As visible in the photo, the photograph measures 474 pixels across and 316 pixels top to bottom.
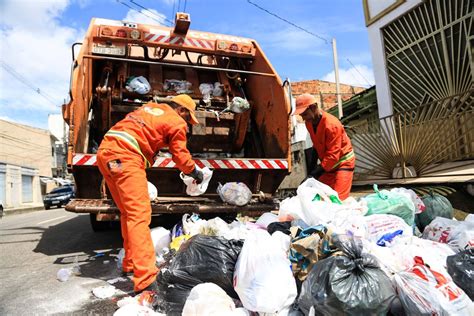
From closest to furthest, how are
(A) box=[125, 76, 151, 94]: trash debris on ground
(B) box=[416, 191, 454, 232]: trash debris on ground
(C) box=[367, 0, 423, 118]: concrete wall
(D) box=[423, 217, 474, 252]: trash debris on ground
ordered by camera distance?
(D) box=[423, 217, 474, 252]: trash debris on ground → (B) box=[416, 191, 454, 232]: trash debris on ground → (A) box=[125, 76, 151, 94]: trash debris on ground → (C) box=[367, 0, 423, 118]: concrete wall

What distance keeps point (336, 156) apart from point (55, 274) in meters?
2.46

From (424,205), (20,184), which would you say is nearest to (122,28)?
(424,205)

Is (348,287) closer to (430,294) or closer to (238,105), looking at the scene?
(430,294)

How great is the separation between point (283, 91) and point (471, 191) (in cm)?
228

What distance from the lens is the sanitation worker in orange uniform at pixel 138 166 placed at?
2311 millimetres

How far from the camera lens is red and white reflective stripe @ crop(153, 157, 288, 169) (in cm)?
350

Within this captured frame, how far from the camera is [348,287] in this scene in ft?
4.92

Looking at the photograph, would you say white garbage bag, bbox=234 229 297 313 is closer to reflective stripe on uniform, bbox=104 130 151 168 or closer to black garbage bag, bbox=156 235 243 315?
black garbage bag, bbox=156 235 243 315

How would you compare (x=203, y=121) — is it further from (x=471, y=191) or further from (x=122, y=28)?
(x=471, y=191)

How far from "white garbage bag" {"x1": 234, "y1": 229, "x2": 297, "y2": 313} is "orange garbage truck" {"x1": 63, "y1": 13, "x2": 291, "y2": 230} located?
153cm

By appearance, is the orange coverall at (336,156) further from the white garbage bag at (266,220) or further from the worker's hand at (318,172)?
the white garbage bag at (266,220)

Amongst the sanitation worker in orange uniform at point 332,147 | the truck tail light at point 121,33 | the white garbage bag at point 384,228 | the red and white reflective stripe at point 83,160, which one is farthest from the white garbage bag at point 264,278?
the truck tail light at point 121,33

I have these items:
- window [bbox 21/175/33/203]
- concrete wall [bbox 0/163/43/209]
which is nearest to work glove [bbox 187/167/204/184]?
concrete wall [bbox 0/163/43/209]

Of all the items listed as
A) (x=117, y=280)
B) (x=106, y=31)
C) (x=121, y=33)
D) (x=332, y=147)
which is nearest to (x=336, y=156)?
(x=332, y=147)
